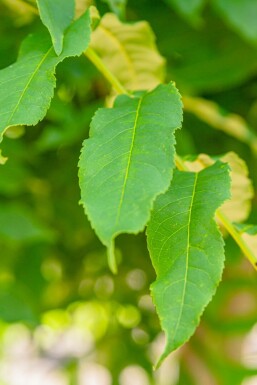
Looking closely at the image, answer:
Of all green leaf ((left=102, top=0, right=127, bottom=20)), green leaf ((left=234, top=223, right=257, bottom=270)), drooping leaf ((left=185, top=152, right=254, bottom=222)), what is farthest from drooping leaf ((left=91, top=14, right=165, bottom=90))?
green leaf ((left=234, top=223, right=257, bottom=270))

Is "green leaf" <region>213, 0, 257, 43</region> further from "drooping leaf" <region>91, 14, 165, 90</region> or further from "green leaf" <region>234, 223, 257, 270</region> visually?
"green leaf" <region>234, 223, 257, 270</region>

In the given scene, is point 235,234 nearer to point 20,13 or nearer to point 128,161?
point 128,161

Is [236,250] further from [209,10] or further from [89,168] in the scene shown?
[89,168]

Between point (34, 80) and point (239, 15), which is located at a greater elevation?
point (34, 80)

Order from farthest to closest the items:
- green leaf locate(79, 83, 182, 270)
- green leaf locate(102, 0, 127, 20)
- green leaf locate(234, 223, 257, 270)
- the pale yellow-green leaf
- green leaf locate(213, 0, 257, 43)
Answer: the pale yellow-green leaf → green leaf locate(213, 0, 257, 43) → green leaf locate(102, 0, 127, 20) → green leaf locate(234, 223, 257, 270) → green leaf locate(79, 83, 182, 270)

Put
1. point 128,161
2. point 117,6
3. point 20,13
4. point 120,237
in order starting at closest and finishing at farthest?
1. point 128,161
2. point 117,6
3. point 20,13
4. point 120,237

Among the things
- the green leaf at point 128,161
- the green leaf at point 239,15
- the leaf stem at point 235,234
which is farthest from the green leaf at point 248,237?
the green leaf at point 239,15

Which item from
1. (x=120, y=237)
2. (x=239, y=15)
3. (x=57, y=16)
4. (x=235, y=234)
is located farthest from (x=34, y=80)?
(x=120, y=237)
